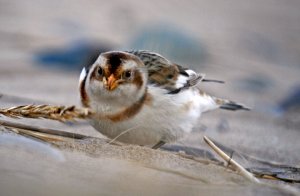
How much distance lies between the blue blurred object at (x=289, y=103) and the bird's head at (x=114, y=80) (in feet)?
6.89

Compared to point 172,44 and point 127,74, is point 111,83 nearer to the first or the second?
point 127,74

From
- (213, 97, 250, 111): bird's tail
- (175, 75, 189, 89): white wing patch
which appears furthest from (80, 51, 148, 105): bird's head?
(213, 97, 250, 111): bird's tail

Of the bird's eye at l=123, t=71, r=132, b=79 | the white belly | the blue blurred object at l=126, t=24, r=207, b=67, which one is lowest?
the white belly

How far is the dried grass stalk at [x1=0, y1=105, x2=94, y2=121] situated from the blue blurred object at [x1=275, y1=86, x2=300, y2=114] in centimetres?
305

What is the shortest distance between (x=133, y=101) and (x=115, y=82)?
16 centimetres

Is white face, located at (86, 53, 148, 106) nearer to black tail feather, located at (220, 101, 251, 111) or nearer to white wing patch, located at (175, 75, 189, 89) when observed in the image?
white wing patch, located at (175, 75, 189, 89)

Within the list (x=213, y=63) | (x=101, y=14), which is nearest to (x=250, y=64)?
(x=213, y=63)

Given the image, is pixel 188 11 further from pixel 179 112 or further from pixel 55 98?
pixel 179 112

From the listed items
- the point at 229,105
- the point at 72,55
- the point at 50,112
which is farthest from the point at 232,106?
the point at 50,112

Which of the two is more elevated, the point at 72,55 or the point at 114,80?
the point at 72,55

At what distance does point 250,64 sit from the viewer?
8164mm

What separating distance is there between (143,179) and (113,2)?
248 inches

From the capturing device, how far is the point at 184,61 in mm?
7480

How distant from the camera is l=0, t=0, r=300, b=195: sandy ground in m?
3.55
